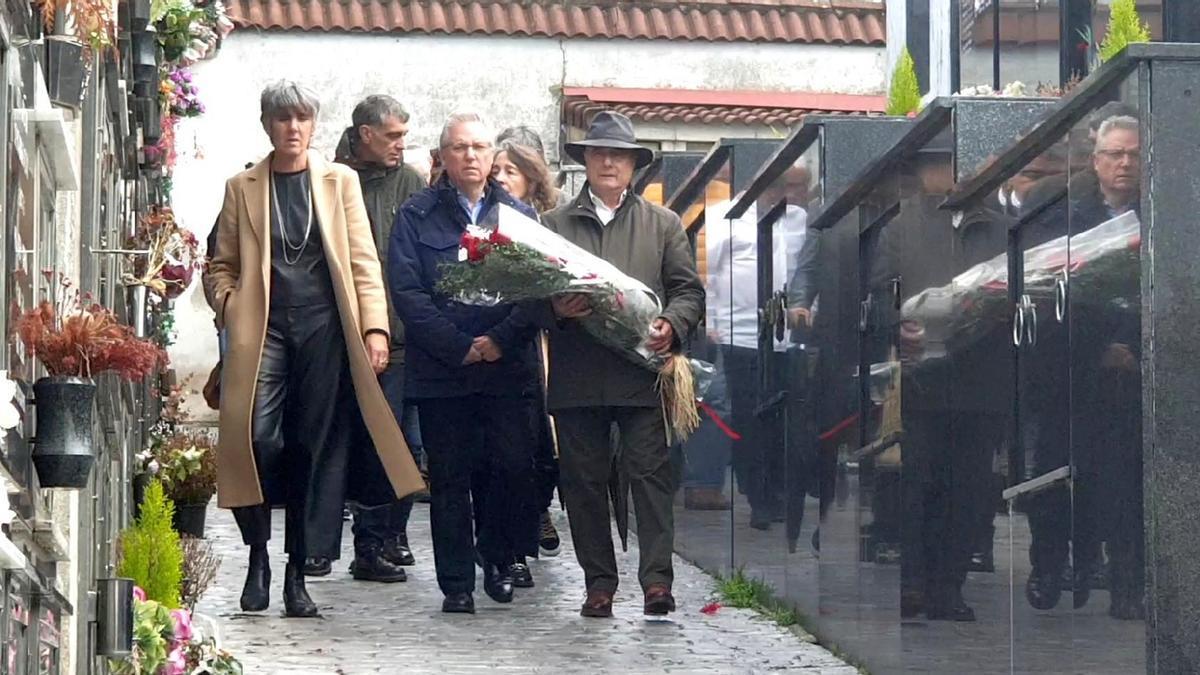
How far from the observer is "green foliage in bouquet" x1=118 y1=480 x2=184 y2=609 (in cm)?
964

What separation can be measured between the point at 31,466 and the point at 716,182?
752cm

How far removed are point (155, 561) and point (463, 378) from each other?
1.83 metres

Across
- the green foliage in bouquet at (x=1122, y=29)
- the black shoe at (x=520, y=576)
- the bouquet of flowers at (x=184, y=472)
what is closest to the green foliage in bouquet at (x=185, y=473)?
the bouquet of flowers at (x=184, y=472)

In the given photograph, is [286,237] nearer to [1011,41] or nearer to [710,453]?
[710,453]

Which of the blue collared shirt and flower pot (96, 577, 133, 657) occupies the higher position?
the blue collared shirt

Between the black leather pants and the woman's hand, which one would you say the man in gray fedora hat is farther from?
the black leather pants

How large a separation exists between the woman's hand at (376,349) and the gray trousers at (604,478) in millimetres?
760

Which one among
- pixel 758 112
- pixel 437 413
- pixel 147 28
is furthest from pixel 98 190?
pixel 758 112

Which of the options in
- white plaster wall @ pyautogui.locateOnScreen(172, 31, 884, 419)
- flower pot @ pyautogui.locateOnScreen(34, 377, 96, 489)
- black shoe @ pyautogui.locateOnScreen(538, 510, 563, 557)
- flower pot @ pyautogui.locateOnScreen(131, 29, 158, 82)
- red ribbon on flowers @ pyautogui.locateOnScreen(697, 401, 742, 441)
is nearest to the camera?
flower pot @ pyautogui.locateOnScreen(34, 377, 96, 489)

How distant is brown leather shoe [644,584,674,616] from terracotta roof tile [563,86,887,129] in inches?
603

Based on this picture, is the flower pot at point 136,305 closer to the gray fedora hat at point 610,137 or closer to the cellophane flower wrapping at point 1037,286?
the gray fedora hat at point 610,137

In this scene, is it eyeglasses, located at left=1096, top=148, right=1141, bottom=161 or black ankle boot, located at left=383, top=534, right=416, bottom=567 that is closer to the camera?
eyeglasses, located at left=1096, top=148, right=1141, bottom=161

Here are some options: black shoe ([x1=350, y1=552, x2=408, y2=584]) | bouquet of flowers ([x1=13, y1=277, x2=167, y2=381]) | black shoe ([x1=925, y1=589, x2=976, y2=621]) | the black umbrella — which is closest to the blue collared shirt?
the black umbrella

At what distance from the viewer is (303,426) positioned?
10.8m
